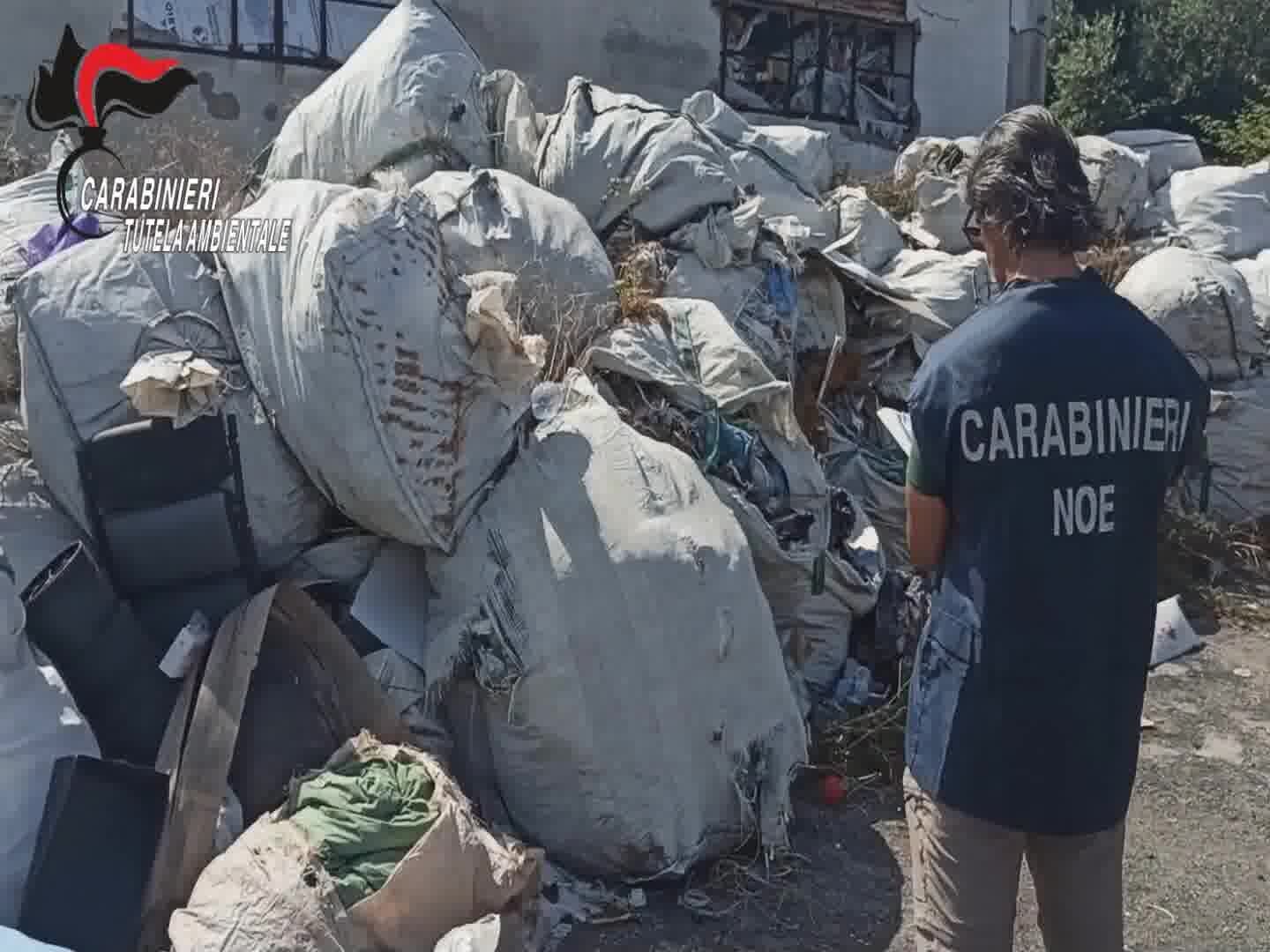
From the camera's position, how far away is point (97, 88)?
544 centimetres

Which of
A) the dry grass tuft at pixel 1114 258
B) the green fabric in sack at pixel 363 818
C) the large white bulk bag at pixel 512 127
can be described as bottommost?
the green fabric in sack at pixel 363 818

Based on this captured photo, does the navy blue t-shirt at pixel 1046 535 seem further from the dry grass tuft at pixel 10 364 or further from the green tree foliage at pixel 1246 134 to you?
the green tree foliage at pixel 1246 134

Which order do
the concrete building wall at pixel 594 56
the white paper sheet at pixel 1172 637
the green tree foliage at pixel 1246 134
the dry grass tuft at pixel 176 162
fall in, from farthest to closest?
1. the green tree foliage at pixel 1246 134
2. the concrete building wall at pixel 594 56
3. the white paper sheet at pixel 1172 637
4. the dry grass tuft at pixel 176 162

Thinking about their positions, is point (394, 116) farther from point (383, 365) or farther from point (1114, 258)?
point (1114, 258)

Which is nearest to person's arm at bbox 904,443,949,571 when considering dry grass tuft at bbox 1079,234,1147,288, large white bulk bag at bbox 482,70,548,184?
large white bulk bag at bbox 482,70,548,184

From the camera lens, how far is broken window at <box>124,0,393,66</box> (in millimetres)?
7215

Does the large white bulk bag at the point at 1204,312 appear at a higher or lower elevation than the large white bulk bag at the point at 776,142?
lower

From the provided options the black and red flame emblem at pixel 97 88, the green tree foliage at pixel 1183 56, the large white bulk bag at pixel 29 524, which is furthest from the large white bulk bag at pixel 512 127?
the green tree foliage at pixel 1183 56

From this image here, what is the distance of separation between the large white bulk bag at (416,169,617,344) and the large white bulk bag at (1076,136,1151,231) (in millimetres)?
3299

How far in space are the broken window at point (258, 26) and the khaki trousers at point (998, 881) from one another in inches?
265

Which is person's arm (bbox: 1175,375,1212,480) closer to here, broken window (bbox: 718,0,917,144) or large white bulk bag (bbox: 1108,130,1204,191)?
large white bulk bag (bbox: 1108,130,1204,191)

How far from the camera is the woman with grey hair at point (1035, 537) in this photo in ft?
5.45

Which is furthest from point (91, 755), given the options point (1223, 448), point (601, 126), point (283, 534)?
point (1223, 448)

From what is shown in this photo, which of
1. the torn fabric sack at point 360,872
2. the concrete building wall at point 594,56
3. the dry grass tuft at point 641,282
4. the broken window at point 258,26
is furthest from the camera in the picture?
the broken window at point 258,26
